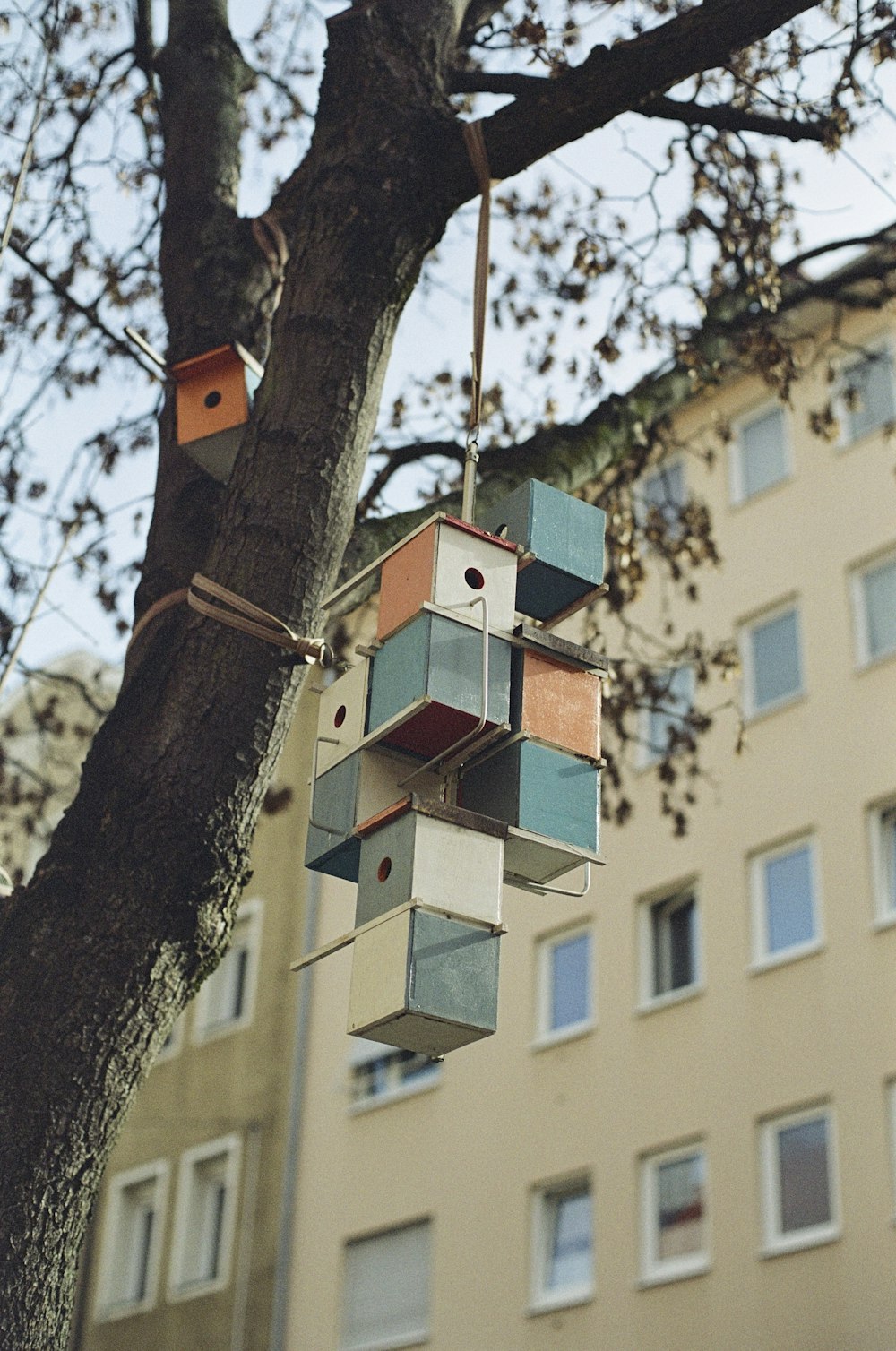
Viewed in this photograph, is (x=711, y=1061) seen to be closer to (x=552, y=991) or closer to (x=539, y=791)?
(x=552, y=991)

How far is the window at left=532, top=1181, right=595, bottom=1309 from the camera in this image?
18.0m

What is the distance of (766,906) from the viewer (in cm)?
1839

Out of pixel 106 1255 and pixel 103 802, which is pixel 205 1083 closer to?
pixel 106 1255

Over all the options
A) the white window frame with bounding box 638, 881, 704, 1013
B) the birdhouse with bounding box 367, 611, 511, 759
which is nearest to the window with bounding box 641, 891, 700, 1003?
the white window frame with bounding box 638, 881, 704, 1013

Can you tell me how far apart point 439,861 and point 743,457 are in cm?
1846

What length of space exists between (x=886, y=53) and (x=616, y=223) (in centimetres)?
220

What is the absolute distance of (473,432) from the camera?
15.4ft

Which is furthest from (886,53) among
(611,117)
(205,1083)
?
(205,1083)

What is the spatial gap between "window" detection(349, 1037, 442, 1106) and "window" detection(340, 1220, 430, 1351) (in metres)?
Result: 1.51

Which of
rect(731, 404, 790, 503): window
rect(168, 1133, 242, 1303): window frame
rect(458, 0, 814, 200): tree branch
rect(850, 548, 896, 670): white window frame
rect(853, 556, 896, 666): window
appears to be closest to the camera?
rect(458, 0, 814, 200): tree branch

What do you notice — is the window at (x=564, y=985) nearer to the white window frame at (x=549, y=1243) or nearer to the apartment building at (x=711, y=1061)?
the apartment building at (x=711, y=1061)

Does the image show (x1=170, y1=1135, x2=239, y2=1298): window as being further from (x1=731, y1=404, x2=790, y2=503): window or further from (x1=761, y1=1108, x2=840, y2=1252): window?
(x1=731, y1=404, x2=790, y2=503): window

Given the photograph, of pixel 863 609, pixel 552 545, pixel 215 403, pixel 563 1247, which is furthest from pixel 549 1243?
pixel 552 545

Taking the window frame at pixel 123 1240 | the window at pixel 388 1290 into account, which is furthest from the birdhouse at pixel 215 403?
the window frame at pixel 123 1240
